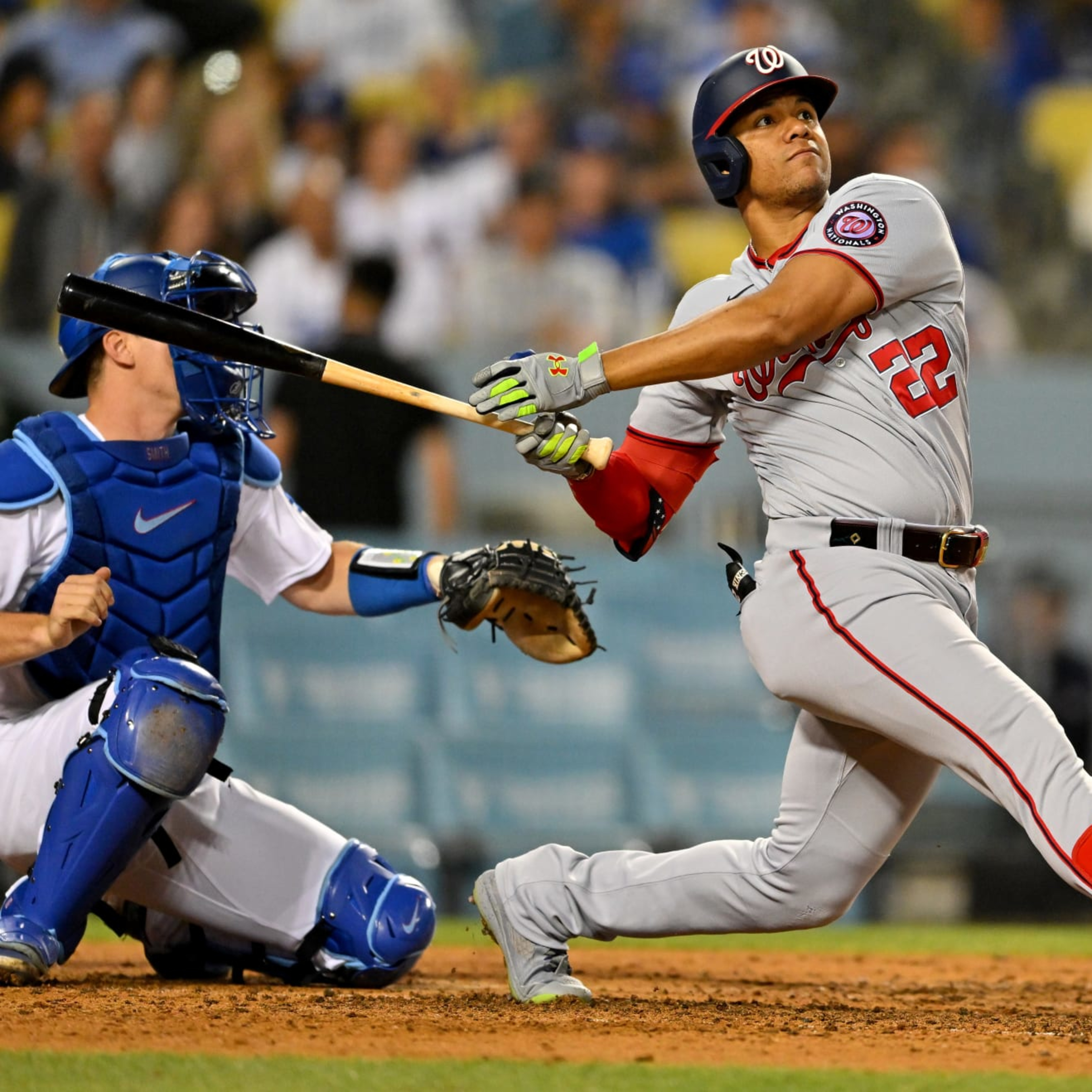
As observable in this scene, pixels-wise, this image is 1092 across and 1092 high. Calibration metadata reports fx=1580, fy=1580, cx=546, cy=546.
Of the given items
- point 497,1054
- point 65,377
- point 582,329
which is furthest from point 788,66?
point 582,329

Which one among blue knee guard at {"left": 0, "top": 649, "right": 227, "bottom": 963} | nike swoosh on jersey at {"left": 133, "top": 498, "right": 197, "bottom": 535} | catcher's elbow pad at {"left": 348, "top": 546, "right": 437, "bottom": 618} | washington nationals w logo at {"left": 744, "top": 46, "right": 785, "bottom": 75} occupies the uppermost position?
Result: washington nationals w logo at {"left": 744, "top": 46, "right": 785, "bottom": 75}

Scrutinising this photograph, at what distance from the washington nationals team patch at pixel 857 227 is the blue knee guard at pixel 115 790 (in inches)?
62.5

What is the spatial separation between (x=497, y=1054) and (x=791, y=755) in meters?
1.01

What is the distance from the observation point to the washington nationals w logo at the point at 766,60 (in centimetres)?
325

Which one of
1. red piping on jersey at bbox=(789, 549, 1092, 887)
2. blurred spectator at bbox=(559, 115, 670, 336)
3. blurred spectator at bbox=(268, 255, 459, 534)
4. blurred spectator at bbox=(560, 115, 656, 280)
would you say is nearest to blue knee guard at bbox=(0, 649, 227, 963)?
red piping on jersey at bbox=(789, 549, 1092, 887)

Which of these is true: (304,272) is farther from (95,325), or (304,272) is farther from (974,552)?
(974,552)

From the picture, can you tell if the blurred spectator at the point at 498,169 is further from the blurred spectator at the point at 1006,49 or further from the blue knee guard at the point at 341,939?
the blue knee guard at the point at 341,939

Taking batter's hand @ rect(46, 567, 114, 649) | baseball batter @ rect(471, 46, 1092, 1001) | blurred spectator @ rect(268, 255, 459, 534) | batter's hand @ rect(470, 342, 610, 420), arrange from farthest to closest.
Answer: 1. blurred spectator @ rect(268, 255, 459, 534)
2. batter's hand @ rect(46, 567, 114, 649)
3. batter's hand @ rect(470, 342, 610, 420)
4. baseball batter @ rect(471, 46, 1092, 1001)

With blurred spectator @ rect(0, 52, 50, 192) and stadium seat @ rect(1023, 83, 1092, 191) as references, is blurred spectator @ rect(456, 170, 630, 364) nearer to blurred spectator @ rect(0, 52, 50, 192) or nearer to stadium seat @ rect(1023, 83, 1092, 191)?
blurred spectator @ rect(0, 52, 50, 192)

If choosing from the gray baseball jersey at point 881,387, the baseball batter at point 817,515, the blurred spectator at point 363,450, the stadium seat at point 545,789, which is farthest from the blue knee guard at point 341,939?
the blurred spectator at point 363,450

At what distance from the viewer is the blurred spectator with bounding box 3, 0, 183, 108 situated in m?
8.76

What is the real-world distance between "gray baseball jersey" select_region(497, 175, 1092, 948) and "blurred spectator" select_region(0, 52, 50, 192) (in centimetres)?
613

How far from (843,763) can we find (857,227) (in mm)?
1073

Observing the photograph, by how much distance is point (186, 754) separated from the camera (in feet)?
10.6
